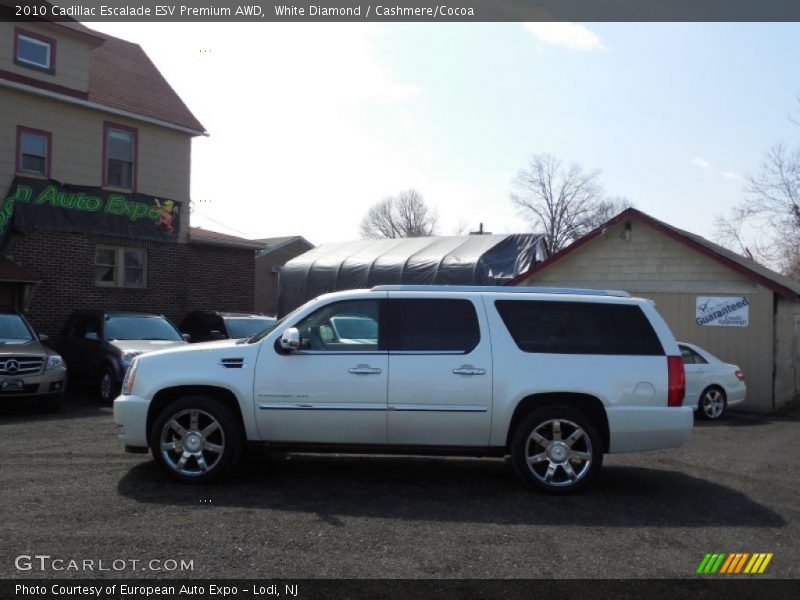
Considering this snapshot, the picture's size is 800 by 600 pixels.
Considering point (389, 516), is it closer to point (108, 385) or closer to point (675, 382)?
point (675, 382)

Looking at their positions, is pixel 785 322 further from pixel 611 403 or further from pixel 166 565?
pixel 166 565

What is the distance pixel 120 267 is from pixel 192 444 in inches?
523

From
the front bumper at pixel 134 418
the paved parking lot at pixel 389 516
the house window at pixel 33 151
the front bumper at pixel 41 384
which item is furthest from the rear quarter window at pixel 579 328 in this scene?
the house window at pixel 33 151

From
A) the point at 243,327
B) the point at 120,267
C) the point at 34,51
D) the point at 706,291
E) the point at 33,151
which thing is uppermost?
the point at 34,51

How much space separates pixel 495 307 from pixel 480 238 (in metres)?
20.0

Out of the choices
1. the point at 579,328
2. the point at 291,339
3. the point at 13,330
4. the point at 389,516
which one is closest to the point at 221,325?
the point at 13,330

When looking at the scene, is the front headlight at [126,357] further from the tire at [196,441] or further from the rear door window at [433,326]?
the rear door window at [433,326]

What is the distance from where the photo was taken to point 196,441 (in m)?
7.20

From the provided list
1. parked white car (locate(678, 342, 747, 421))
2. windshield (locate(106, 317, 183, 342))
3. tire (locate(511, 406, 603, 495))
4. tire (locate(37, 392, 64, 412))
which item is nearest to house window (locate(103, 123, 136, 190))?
windshield (locate(106, 317, 183, 342))

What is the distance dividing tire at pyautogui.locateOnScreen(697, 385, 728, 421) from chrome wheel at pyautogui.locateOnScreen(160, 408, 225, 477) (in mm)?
9596

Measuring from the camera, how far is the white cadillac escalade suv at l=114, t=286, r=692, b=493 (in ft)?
23.2
